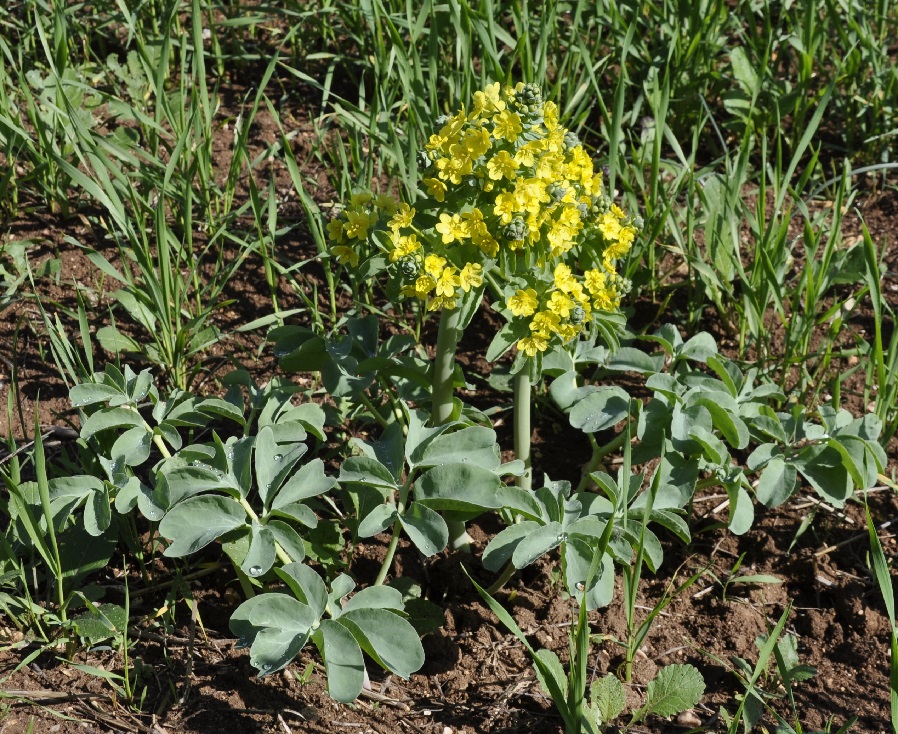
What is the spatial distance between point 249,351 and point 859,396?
167cm

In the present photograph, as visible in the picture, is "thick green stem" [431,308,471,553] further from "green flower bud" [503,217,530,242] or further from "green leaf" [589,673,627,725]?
"green leaf" [589,673,627,725]

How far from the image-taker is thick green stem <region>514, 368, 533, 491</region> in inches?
84.0

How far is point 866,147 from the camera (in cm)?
328

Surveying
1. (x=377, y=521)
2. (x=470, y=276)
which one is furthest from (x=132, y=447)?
(x=470, y=276)

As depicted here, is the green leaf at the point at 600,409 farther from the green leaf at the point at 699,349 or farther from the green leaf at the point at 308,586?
the green leaf at the point at 308,586

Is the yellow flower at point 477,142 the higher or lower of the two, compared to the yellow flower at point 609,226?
higher

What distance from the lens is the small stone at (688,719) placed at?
76.5 inches

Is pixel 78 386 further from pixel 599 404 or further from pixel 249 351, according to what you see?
pixel 599 404

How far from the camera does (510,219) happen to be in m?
1.78

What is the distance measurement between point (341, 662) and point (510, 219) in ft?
2.72

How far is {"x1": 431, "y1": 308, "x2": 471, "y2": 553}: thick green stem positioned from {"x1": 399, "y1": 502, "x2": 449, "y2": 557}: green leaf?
0.91 feet

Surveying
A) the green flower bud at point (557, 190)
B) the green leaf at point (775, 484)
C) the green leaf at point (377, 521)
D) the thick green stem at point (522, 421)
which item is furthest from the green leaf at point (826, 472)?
the green leaf at point (377, 521)

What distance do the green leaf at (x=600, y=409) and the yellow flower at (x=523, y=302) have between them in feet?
1.07

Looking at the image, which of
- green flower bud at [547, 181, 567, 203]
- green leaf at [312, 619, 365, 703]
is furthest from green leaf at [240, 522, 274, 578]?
green flower bud at [547, 181, 567, 203]
